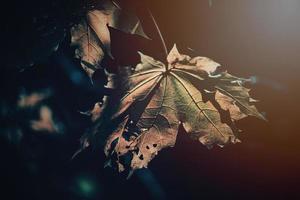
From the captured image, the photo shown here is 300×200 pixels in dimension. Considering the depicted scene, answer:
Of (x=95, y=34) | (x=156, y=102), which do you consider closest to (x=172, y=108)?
(x=156, y=102)

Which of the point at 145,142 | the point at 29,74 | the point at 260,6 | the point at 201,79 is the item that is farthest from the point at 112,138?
the point at 260,6

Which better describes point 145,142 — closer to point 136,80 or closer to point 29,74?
point 136,80

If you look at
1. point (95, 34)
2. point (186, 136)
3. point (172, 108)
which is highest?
point (95, 34)

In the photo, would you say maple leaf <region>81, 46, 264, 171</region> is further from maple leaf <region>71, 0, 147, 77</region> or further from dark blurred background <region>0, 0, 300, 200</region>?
dark blurred background <region>0, 0, 300, 200</region>

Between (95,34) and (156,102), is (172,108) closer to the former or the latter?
(156,102)

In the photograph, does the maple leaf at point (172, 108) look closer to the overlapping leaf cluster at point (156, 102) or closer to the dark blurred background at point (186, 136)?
the overlapping leaf cluster at point (156, 102)

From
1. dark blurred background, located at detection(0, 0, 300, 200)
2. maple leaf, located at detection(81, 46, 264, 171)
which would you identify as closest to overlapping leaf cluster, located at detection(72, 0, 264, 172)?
maple leaf, located at detection(81, 46, 264, 171)
